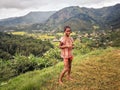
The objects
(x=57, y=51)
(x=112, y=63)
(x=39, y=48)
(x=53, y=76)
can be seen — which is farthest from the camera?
(x=39, y=48)

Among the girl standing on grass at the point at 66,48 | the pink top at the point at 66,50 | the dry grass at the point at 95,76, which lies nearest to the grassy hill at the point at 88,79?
the dry grass at the point at 95,76

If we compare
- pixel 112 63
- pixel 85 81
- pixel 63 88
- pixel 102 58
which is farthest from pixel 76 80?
pixel 102 58

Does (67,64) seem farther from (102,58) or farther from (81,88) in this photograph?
(102,58)

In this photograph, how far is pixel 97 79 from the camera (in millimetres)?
8641

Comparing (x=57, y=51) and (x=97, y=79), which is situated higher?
(x=97, y=79)

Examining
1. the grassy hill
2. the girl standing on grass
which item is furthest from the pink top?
the grassy hill

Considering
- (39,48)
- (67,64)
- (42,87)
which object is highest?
(67,64)

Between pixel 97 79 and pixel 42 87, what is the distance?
2031 mm

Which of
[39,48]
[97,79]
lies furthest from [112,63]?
[39,48]

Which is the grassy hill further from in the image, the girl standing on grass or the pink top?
the pink top

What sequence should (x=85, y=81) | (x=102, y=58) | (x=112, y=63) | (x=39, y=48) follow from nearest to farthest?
(x=85, y=81), (x=112, y=63), (x=102, y=58), (x=39, y=48)

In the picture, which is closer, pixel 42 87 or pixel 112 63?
pixel 42 87

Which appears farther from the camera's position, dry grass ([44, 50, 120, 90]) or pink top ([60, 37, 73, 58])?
pink top ([60, 37, 73, 58])

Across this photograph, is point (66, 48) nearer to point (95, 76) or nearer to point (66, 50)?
point (66, 50)
